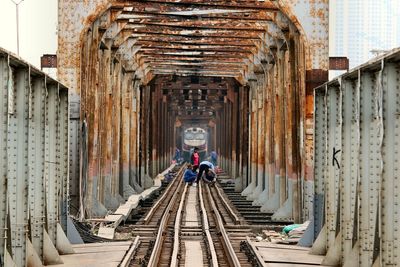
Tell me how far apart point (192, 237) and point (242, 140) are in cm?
1925

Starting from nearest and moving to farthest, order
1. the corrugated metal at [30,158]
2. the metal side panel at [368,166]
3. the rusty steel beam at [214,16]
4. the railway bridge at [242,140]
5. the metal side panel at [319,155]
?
the corrugated metal at [30,158] → the metal side panel at [368,166] → the railway bridge at [242,140] → the metal side panel at [319,155] → the rusty steel beam at [214,16]

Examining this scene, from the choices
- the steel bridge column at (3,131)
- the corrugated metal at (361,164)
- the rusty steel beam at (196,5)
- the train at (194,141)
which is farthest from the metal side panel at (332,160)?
the train at (194,141)

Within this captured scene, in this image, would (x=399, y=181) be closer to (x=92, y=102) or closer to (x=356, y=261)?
(x=356, y=261)

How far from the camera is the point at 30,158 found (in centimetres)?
1301

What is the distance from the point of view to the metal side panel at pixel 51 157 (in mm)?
14148

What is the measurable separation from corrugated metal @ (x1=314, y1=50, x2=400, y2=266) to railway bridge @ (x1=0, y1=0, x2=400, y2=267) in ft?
0.07

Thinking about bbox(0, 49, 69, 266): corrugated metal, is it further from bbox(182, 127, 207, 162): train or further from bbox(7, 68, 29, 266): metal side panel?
bbox(182, 127, 207, 162): train

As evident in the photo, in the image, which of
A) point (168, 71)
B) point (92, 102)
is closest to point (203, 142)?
point (168, 71)

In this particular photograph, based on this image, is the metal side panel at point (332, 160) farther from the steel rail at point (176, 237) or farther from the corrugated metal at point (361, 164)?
the steel rail at point (176, 237)

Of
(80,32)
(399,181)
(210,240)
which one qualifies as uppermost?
(80,32)

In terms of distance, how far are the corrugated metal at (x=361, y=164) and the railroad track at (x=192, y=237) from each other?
6.20ft

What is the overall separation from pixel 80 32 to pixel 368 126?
9.73m

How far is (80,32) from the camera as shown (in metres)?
19.8

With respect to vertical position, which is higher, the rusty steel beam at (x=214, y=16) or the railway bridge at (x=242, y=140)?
the rusty steel beam at (x=214, y=16)
